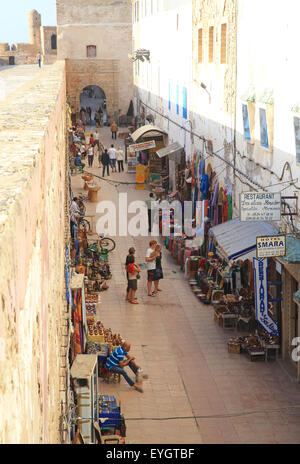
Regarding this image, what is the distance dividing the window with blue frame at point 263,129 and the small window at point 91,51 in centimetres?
3420

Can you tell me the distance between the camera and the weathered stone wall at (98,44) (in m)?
45.3

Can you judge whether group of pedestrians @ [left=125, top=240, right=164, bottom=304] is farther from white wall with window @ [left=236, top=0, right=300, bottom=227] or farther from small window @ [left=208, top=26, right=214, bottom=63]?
small window @ [left=208, top=26, right=214, bottom=63]

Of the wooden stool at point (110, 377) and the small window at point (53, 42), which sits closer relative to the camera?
the wooden stool at point (110, 377)

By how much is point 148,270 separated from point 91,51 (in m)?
33.5

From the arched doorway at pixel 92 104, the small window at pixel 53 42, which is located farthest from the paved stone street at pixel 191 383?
the small window at pixel 53 42

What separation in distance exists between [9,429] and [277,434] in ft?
26.0

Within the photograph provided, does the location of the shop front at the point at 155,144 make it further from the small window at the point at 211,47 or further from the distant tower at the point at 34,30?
the distant tower at the point at 34,30

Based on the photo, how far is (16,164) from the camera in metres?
3.24

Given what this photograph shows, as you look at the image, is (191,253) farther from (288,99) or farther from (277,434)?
(277,434)

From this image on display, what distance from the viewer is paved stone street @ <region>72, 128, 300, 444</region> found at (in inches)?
375

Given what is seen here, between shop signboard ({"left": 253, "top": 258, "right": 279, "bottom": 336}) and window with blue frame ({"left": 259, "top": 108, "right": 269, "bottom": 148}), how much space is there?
2496 mm

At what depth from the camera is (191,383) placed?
11102mm

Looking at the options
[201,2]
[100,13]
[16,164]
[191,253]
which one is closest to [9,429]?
[16,164]

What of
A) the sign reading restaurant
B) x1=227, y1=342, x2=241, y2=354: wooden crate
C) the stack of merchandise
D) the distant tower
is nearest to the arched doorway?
the distant tower
